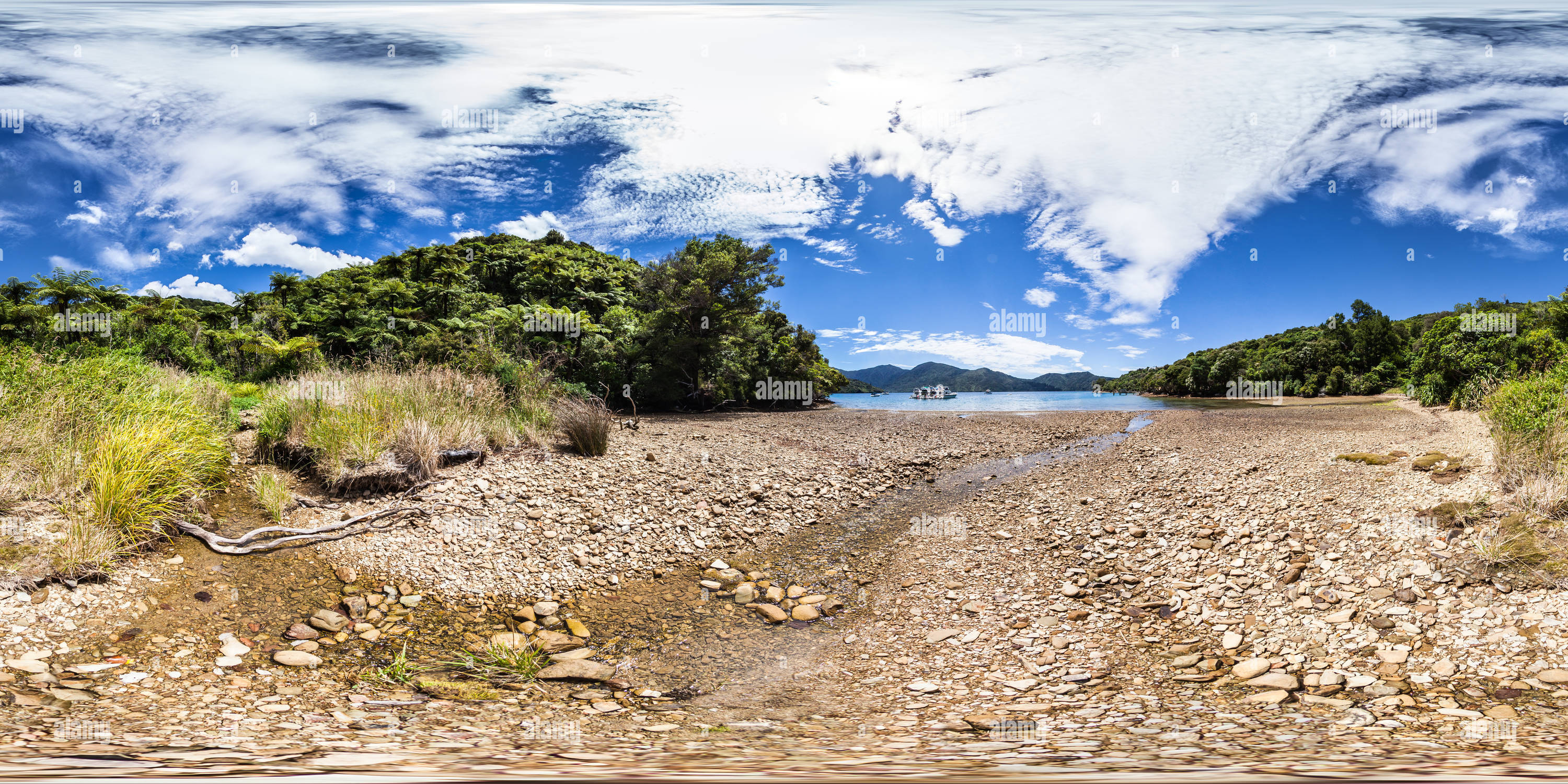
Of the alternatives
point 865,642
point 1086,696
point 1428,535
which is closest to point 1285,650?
point 1086,696

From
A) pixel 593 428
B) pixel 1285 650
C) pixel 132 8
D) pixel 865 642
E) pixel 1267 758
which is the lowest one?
pixel 865 642

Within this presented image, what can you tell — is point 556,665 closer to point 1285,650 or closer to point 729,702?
point 729,702

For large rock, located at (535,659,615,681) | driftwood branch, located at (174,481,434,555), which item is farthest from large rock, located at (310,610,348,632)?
large rock, located at (535,659,615,681)

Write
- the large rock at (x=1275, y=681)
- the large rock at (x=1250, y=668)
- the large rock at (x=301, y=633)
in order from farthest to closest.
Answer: the large rock at (x=301, y=633), the large rock at (x=1250, y=668), the large rock at (x=1275, y=681)

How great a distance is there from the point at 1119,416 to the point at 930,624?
89.5ft

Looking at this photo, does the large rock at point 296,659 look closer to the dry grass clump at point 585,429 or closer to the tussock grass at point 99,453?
the tussock grass at point 99,453

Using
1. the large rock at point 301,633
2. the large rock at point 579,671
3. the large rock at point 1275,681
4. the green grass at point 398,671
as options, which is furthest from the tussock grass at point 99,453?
the large rock at point 1275,681

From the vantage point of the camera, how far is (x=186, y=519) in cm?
475

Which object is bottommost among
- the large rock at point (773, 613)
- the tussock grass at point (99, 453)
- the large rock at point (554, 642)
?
the large rock at point (773, 613)

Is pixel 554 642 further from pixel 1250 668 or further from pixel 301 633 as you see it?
pixel 1250 668

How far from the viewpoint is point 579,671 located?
152 inches

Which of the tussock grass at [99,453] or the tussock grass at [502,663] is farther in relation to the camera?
the tussock grass at [99,453]

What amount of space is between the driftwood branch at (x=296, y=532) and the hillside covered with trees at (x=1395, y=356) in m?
17.8

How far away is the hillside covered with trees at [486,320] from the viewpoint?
18.5 m
